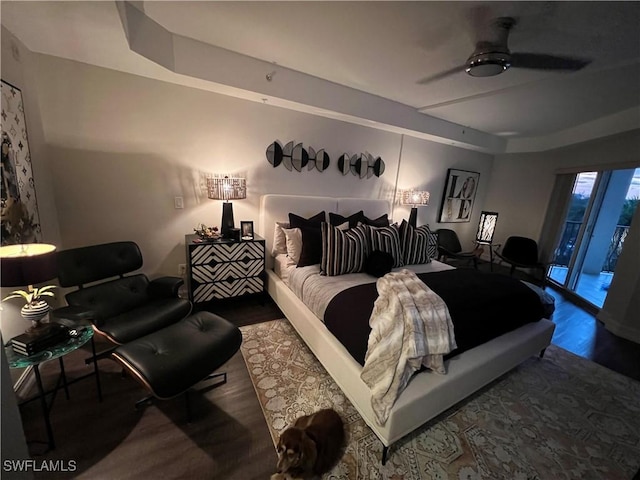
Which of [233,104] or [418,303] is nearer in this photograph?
[418,303]

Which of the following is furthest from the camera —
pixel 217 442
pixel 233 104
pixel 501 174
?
pixel 501 174

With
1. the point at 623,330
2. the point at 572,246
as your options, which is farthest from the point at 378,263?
the point at 572,246

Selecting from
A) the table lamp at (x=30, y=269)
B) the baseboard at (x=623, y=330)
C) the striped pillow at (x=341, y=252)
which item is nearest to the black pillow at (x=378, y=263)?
the striped pillow at (x=341, y=252)

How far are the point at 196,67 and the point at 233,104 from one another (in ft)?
1.72

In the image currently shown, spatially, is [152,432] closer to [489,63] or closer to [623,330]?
[489,63]

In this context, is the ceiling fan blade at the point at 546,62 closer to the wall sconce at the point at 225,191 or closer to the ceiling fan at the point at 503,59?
the ceiling fan at the point at 503,59

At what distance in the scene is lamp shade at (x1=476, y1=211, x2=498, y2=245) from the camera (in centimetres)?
494

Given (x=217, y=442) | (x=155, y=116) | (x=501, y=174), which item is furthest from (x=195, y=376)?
(x=501, y=174)

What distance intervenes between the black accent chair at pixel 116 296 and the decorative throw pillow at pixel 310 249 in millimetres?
1110

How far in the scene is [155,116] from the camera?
2369mm

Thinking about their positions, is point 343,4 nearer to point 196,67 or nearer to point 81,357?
point 196,67

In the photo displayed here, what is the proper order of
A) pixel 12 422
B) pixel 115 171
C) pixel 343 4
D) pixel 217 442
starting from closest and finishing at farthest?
pixel 12 422 → pixel 217 442 → pixel 343 4 → pixel 115 171

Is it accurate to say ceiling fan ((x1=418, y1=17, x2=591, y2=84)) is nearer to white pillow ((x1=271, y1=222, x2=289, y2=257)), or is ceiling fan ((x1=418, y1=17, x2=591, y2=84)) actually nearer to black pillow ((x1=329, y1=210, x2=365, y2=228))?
black pillow ((x1=329, y1=210, x2=365, y2=228))

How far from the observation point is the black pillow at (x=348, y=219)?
123 inches
